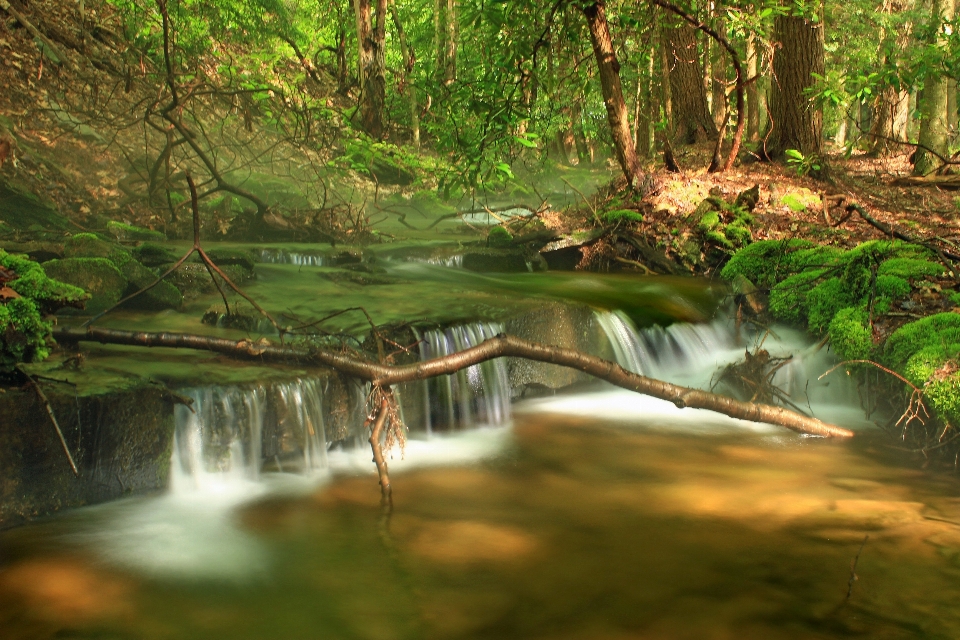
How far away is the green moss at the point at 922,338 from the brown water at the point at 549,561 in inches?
35.4

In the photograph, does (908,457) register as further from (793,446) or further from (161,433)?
(161,433)

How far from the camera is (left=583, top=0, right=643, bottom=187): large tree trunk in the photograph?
1087cm

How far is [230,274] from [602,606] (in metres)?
6.18

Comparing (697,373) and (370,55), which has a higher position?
(370,55)

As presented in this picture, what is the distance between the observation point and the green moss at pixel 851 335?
6.75 m

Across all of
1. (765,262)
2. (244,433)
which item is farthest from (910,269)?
(244,433)

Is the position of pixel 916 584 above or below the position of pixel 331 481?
below

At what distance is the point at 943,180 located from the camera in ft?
43.2

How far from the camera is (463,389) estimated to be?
6.97 metres

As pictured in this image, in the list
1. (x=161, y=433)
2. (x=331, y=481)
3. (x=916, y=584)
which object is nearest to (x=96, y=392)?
(x=161, y=433)

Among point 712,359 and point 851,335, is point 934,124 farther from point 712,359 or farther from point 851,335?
point 851,335

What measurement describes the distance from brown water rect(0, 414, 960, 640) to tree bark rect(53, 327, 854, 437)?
1.83 ft

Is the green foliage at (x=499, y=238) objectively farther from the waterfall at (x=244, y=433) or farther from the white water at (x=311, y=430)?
the waterfall at (x=244, y=433)

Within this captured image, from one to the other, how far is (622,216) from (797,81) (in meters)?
4.57
